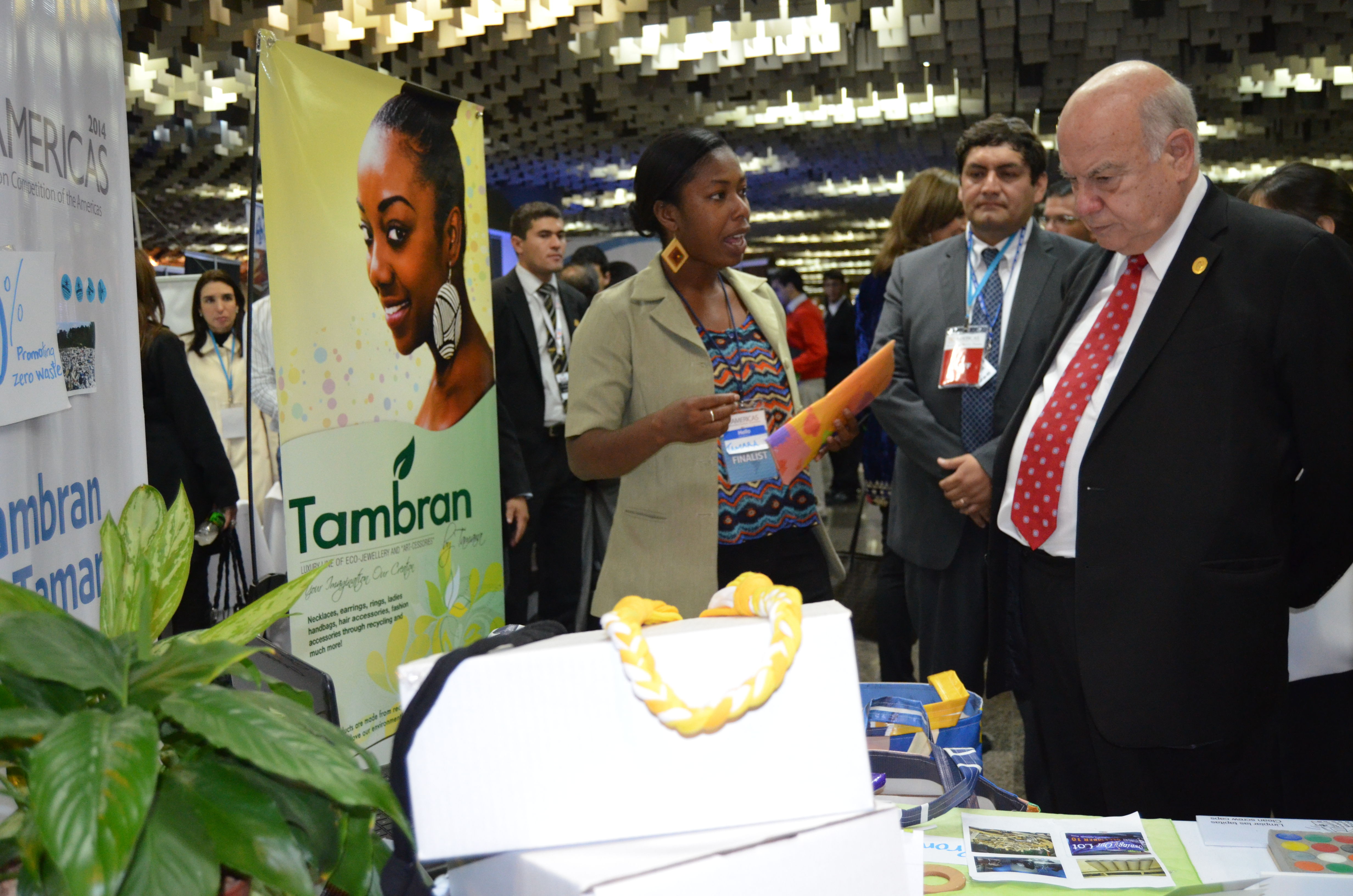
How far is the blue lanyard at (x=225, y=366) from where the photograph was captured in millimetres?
5102

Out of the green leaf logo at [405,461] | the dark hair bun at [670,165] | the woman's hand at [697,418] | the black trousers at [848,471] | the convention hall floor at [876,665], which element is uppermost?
the dark hair bun at [670,165]

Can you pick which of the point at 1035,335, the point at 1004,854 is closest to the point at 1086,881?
the point at 1004,854

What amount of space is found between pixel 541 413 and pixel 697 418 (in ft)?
6.99

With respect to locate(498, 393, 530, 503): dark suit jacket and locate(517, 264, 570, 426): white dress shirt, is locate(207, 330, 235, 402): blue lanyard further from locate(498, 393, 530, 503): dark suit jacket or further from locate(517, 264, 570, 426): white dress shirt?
locate(498, 393, 530, 503): dark suit jacket

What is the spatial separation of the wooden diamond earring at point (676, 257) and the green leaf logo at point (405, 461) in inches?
29.4

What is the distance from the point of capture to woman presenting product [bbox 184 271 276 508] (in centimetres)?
499

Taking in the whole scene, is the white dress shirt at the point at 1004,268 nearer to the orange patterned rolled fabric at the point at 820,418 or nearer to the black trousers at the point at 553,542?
the orange patterned rolled fabric at the point at 820,418

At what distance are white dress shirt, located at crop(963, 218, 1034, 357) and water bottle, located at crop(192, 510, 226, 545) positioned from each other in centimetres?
293

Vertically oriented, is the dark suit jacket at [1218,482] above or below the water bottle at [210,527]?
above

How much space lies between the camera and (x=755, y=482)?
7.19 feet

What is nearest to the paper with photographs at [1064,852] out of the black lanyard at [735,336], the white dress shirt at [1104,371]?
the white dress shirt at [1104,371]

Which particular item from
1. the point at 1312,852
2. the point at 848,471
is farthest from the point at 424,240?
the point at 848,471

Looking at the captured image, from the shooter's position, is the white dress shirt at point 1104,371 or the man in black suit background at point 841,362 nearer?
the white dress shirt at point 1104,371

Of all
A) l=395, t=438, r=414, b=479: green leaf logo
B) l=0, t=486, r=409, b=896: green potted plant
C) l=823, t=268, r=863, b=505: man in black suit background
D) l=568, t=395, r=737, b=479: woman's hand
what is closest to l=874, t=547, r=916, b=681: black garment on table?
l=568, t=395, r=737, b=479: woman's hand
